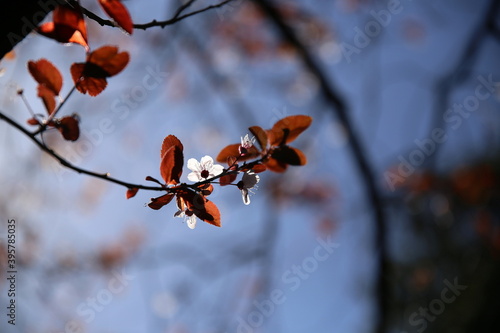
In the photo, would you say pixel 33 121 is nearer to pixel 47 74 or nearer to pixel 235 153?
pixel 47 74

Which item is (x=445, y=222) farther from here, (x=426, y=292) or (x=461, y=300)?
(x=461, y=300)

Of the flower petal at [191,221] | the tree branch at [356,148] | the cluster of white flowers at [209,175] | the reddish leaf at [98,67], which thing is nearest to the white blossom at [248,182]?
the cluster of white flowers at [209,175]

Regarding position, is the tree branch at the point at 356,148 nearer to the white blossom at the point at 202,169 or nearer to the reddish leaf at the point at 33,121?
the white blossom at the point at 202,169

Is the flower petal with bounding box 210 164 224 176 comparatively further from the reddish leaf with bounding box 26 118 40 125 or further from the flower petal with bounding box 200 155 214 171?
the reddish leaf with bounding box 26 118 40 125

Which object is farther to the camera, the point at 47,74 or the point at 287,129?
the point at 287,129

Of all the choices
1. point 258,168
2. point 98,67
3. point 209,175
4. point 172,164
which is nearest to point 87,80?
point 98,67

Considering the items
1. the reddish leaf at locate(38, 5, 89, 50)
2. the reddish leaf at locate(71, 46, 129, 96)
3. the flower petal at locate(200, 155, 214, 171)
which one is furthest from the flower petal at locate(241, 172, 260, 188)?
the reddish leaf at locate(38, 5, 89, 50)

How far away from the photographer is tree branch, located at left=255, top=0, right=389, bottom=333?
2994 mm

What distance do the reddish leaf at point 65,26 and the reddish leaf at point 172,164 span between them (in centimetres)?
34

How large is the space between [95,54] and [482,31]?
120 inches

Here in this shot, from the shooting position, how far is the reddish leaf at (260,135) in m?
1.05

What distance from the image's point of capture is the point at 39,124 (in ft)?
3.09

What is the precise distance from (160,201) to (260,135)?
0.34m

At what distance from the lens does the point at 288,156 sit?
42.9 inches
